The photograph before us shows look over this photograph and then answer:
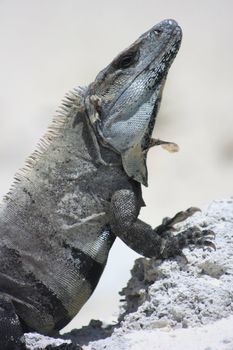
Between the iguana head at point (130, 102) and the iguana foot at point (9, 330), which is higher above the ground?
the iguana head at point (130, 102)

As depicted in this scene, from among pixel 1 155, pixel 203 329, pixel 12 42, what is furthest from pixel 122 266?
pixel 12 42

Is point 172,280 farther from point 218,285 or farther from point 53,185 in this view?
point 53,185

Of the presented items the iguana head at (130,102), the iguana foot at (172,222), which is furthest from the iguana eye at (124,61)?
the iguana foot at (172,222)

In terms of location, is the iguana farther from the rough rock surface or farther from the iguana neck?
the rough rock surface

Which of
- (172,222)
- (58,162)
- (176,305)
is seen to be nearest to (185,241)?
(172,222)

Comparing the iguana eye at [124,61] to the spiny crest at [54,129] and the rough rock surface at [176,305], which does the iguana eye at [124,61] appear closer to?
the spiny crest at [54,129]

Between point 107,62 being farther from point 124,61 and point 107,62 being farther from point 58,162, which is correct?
point 58,162

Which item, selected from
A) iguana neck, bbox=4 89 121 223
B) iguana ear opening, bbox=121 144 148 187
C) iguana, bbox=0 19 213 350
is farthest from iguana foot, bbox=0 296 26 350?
iguana ear opening, bbox=121 144 148 187
